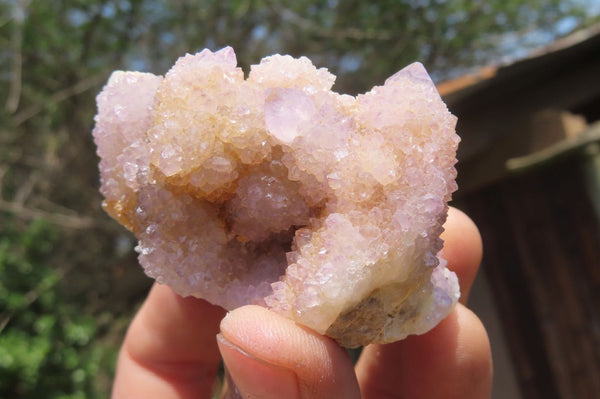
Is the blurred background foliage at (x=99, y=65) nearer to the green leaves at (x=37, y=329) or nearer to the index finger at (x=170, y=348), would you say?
the green leaves at (x=37, y=329)

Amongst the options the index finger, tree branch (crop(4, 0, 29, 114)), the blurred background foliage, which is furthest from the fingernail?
tree branch (crop(4, 0, 29, 114))

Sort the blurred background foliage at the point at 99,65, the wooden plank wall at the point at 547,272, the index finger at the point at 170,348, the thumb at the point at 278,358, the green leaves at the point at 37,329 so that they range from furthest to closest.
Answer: the blurred background foliage at the point at 99,65
the wooden plank wall at the point at 547,272
the green leaves at the point at 37,329
the index finger at the point at 170,348
the thumb at the point at 278,358

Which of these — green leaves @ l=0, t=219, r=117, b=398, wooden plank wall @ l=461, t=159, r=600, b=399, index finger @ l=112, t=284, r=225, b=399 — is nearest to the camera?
index finger @ l=112, t=284, r=225, b=399

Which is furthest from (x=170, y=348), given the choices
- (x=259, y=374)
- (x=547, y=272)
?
(x=547, y=272)

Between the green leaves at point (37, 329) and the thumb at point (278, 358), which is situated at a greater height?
the thumb at point (278, 358)

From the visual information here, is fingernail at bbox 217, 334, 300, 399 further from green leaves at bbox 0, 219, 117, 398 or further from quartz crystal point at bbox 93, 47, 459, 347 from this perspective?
green leaves at bbox 0, 219, 117, 398

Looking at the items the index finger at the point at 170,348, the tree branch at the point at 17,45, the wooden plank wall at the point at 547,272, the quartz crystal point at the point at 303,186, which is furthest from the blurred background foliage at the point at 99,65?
the quartz crystal point at the point at 303,186

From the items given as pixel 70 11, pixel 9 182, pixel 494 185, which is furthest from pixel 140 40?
pixel 494 185

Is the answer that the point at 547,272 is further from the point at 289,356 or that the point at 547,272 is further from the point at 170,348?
the point at 289,356
